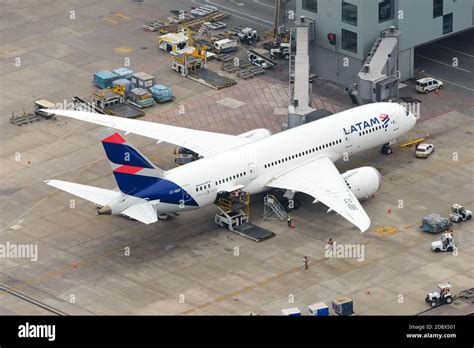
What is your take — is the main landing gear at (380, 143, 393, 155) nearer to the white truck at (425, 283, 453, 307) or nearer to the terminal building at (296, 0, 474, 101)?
the terminal building at (296, 0, 474, 101)

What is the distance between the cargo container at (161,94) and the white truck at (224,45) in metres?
14.2

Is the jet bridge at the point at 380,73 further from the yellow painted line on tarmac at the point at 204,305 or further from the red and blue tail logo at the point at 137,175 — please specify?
the yellow painted line on tarmac at the point at 204,305

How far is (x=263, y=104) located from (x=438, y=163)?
2567 centimetres

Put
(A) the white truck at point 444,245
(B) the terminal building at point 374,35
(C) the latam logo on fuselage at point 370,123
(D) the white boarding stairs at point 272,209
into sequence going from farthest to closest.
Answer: (B) the terminal building at point 374,35, (C) the latam logo on fuselage at point 370,123, (D) the white boarding stairs at point 272,209, (A) the white truck at point 444,245

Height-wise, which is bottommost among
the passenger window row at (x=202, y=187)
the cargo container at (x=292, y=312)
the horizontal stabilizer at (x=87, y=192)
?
the cargo container at (x=292, y=312)

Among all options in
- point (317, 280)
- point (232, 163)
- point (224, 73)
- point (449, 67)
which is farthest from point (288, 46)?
point (317, 280)

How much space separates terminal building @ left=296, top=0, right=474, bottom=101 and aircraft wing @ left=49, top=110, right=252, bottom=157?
24747 millimetres

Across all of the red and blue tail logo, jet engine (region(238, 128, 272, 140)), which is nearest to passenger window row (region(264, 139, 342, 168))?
jet engine (region(238, 128, 272, 140))

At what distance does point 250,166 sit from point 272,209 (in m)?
4.98

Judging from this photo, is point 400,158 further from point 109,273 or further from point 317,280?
point 109,273

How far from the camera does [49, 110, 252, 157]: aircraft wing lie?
490 ft

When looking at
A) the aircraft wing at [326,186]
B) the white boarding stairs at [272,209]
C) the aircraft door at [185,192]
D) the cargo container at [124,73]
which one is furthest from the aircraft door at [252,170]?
the cargo container at [124,73]

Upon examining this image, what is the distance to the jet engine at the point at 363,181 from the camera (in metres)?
144

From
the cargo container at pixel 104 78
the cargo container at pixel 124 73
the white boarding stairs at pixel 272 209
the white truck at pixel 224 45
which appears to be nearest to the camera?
the white boarding stairs at pixel 272 209
